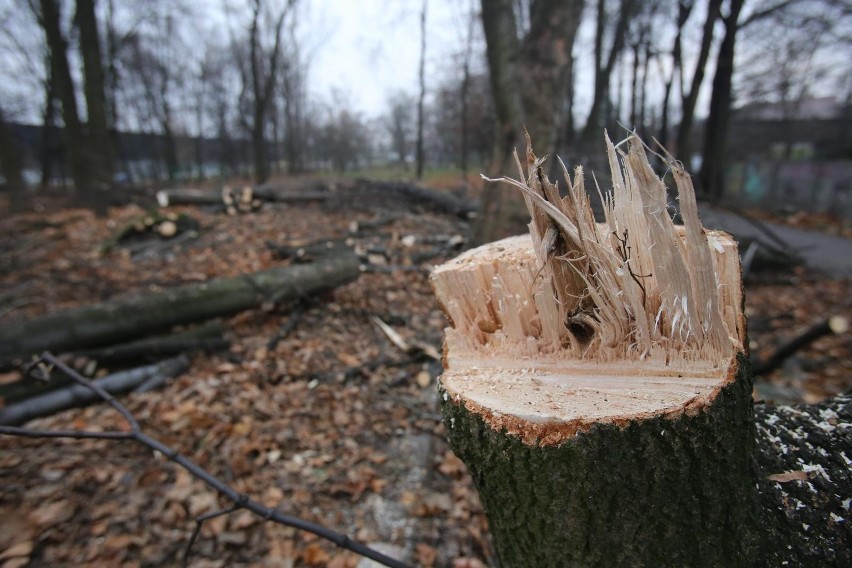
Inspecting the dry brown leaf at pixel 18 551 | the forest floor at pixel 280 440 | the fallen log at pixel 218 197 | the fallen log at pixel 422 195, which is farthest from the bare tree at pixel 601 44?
the dry brown leaf at pixel 18 551

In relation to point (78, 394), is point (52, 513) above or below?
below

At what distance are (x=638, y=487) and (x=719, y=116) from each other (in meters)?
15.6

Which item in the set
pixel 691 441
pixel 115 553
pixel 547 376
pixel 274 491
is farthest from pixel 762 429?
pixel 115 553

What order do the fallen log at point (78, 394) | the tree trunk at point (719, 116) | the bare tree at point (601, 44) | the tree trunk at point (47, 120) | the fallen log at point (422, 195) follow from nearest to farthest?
the fallen log at point (78, 394), the fallen log at point (422, 195), the tree trunk at point (719, 116), the bare tree at point (601, 44), the tree trunk at point (47, 120)

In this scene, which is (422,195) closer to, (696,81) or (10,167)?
(696,81)

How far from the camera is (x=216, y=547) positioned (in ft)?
7.11

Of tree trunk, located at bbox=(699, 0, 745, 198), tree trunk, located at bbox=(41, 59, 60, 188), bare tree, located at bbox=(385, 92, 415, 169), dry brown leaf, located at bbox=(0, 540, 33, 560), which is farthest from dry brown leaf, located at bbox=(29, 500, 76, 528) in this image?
bare tree, located at bbox=(385, 92, 415, 169)

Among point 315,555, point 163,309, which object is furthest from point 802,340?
point 163,309

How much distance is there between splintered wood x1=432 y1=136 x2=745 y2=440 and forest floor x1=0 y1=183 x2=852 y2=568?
5.03 ft

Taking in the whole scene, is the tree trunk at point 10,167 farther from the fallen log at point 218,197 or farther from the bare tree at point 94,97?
the fallen log at point 218,197

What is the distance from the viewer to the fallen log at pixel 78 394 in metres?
2.82

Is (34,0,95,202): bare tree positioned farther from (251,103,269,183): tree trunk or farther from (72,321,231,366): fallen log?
(72,321,231,366): fallen log

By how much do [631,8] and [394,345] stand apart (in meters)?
16.2

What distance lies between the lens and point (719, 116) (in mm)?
13070
